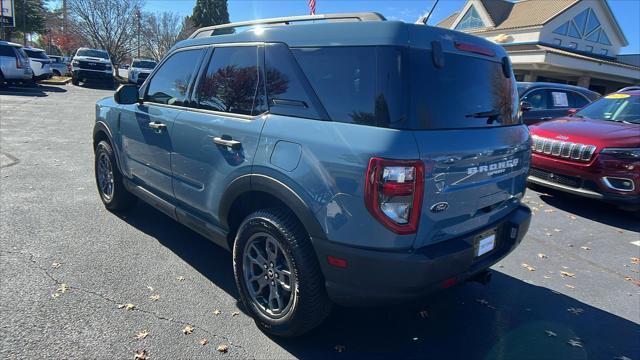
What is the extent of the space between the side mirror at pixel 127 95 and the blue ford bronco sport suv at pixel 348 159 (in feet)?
3.24

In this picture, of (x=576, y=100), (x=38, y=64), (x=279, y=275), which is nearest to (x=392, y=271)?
(x=279, y=275)

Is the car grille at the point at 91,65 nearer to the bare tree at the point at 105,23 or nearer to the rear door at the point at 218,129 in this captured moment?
the bare tree at the point at 105,23

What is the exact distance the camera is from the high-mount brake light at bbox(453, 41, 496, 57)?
258 cm

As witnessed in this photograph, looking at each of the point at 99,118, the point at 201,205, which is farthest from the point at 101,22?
the point at 201,205

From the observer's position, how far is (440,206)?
2.33 meters

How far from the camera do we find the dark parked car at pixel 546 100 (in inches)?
348

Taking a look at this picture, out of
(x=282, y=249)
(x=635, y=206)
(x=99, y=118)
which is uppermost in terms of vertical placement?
(x=99, y=118)

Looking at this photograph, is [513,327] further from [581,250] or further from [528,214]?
[581,250]

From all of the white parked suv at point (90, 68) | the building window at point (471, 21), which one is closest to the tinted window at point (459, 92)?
the white parked suv at point (90, 68)

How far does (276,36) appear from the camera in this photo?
2812mm

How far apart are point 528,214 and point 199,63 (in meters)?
2.88

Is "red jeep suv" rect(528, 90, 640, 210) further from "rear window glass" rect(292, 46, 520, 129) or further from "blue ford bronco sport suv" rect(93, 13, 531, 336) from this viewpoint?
"rear window glass" rect(292, 46, 520, 129)

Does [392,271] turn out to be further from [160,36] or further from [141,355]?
[160,36]

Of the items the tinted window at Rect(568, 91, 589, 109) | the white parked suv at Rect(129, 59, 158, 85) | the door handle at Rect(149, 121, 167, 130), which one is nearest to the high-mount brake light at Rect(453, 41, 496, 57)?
the door handle at Rect(149, 121, 167, 130)
